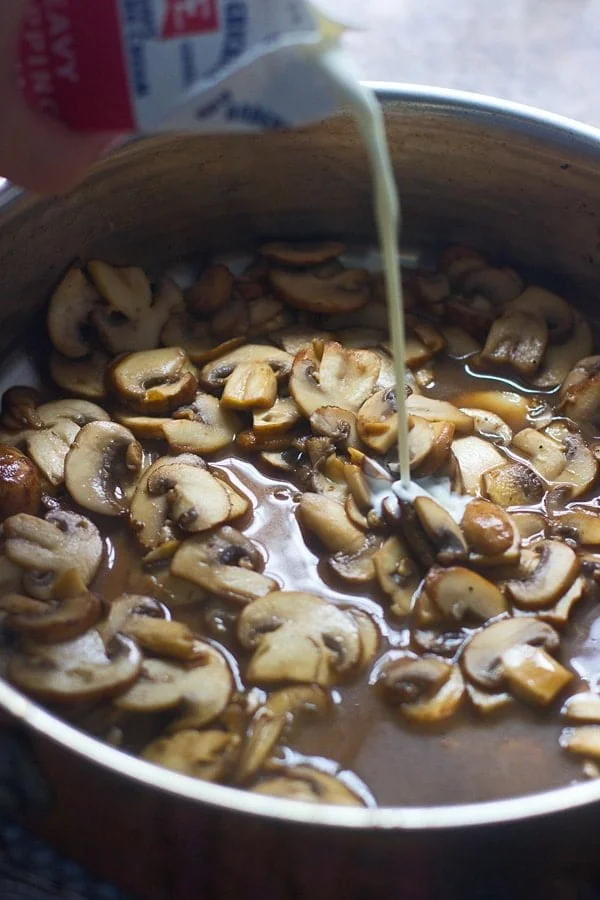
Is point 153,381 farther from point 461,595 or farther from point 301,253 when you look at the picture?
point 461,595

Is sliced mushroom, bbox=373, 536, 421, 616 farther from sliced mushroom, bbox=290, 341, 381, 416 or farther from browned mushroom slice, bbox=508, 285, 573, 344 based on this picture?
browned mushroom slice, bbox=508, 285, 573, 344

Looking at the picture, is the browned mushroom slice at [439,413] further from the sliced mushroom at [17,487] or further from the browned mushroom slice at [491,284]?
the sliced mushroom at [17,487]

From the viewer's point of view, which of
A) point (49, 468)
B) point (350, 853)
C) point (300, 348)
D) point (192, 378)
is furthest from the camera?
point (300, 348)

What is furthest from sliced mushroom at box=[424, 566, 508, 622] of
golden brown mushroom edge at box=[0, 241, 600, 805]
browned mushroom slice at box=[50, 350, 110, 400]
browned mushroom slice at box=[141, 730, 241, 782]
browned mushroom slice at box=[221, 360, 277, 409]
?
browned mushroom slice at box=[50, 350, 110, 400]

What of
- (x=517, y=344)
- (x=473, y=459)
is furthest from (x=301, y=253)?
(x=473, y=459)

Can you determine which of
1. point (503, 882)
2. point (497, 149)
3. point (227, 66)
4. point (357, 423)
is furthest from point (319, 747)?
point (497, 149)

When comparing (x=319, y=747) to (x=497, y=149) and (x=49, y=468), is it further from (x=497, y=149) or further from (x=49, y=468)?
(x=497, y=149)
